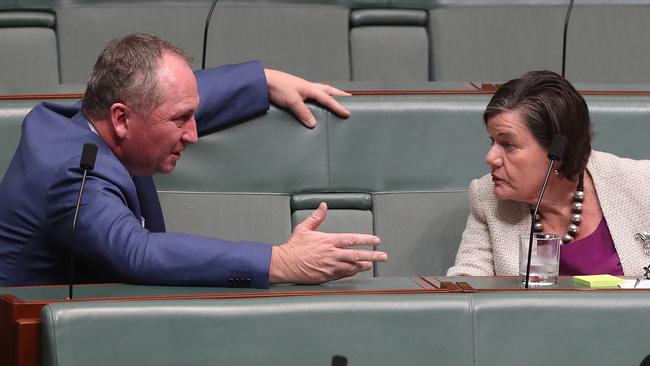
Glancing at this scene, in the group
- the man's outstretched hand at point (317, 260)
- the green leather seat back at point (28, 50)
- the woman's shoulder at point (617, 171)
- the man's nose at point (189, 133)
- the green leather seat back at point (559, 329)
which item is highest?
the green leather seat back at point (28, 50)

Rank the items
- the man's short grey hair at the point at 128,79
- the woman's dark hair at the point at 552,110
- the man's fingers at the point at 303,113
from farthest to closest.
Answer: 1. the man's fingers at the point at 303,113
2. the woman's dark hair at the point at 552,110
3. the man's short grey hair at the point at 128,79

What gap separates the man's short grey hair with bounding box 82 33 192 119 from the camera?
101 centimetres

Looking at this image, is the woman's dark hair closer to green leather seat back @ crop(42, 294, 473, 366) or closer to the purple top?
the purple top

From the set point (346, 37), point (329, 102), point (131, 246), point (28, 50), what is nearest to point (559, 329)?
point (131, 246)

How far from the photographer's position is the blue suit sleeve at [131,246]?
2.95ft

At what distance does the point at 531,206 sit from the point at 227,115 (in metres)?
0.34

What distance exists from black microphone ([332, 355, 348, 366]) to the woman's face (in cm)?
41

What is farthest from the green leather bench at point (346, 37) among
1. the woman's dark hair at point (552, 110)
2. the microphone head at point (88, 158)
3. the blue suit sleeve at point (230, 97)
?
the microphone head at point (88, 158)

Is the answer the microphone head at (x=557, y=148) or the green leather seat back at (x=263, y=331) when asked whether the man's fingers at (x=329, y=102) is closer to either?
the microphone head at (x=557, y=148)

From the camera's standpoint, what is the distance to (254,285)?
0.89 m

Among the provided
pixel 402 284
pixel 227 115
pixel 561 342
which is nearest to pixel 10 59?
pixel 227 115

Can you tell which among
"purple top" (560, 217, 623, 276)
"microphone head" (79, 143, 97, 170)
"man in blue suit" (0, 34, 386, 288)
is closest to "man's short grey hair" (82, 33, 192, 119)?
"man in blue suit" (0, 34, 386, 288)

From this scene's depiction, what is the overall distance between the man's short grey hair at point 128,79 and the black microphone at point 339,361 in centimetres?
33

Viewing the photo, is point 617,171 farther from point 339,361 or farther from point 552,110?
point 339,361
